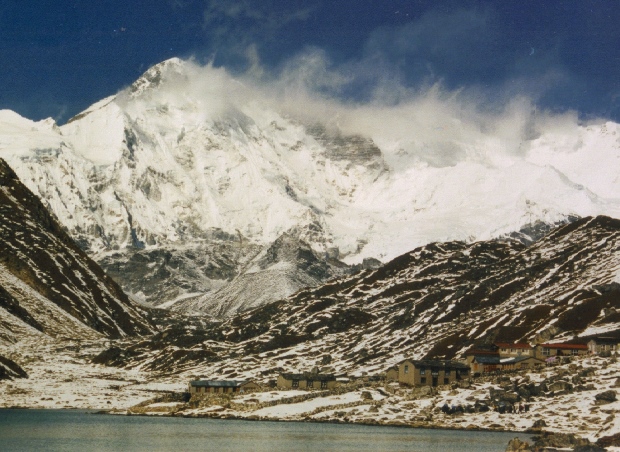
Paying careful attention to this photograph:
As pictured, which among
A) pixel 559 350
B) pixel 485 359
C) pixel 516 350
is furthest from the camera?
pixel 516 350

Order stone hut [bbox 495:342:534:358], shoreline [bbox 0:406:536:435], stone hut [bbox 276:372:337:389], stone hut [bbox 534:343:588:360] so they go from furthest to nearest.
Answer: stone hut [bbox 495:342:534:358]
stone hut [bbox 276:372:337:389]
stone hut [bbox 534:343:588:360]
shoreline [bbox 0:406:536:435]

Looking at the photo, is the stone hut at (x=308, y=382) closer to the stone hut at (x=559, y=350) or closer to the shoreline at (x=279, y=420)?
the shoreline at (x=279, y=420)

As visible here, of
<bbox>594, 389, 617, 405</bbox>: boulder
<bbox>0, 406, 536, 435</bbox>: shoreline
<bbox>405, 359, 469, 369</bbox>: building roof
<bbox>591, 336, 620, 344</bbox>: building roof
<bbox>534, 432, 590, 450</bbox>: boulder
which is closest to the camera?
<bbox>534, 432, 590, 450</bbox>: boulder

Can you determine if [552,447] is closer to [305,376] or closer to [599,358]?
[599,358]

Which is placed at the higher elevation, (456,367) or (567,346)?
(567,346)

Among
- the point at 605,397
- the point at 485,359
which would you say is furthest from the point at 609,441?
the point at 485,359

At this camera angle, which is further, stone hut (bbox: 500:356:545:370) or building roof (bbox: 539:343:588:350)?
building roof (bbox: 539:343:588:350)

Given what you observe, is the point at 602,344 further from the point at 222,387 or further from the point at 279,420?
the point at 222,387

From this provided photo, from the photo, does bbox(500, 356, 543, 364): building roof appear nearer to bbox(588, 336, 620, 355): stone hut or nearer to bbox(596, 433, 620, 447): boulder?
bbox(588, 336, 620, 355): stone hut

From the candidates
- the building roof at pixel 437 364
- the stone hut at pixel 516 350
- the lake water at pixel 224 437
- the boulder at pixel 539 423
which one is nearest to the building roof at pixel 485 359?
the building roof at pixel 437 364

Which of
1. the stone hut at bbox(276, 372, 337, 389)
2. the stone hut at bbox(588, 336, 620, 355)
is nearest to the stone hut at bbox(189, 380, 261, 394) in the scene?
the stone hut at bbox(276, 372, 337, 389)
